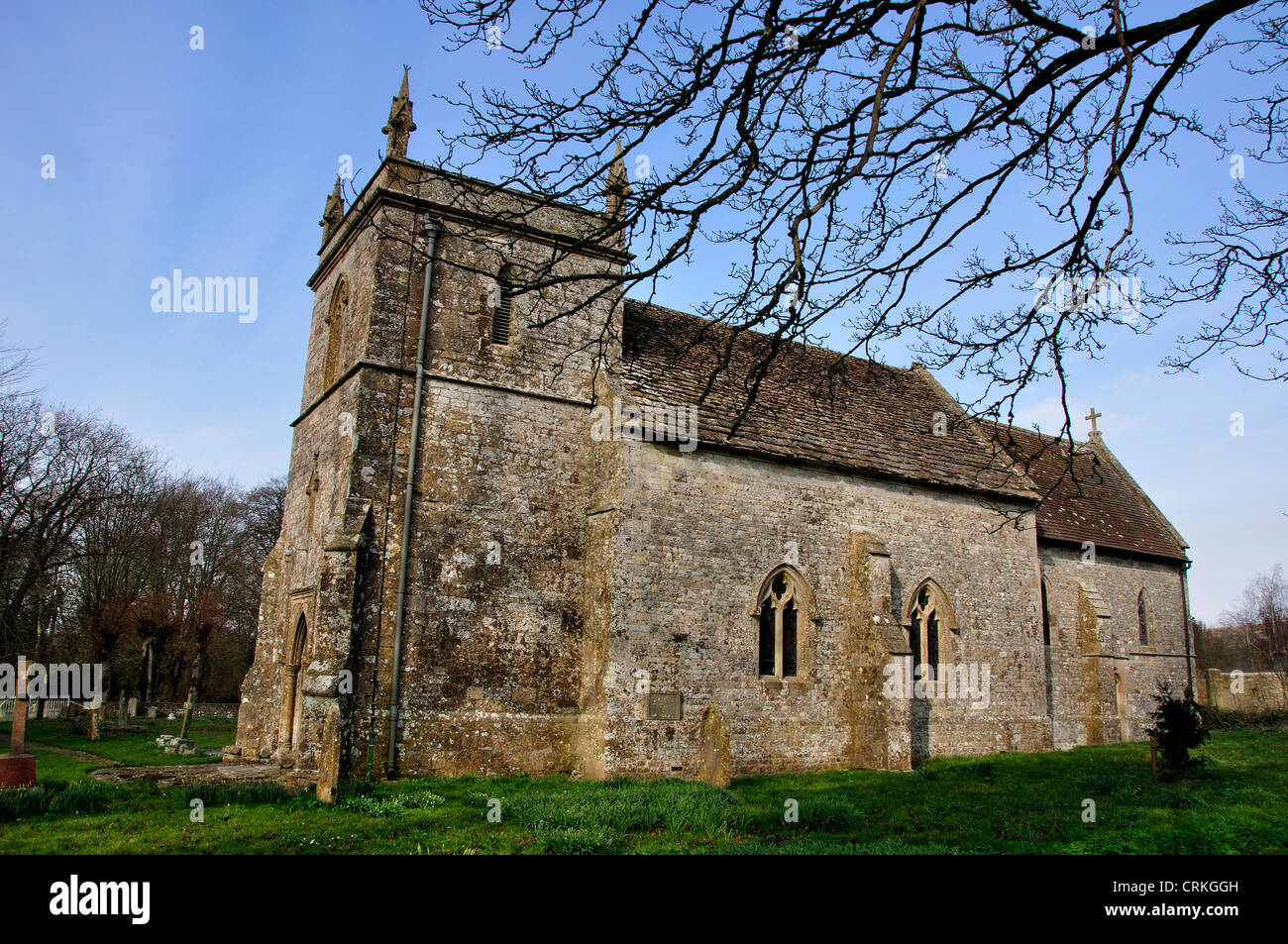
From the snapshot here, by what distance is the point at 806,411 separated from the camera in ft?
60.3

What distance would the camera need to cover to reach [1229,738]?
68.9ft

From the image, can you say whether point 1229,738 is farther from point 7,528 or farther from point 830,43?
point 7,528

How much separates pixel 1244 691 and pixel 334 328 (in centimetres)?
3407

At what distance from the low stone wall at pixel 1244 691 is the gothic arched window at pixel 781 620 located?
20848 millimetres

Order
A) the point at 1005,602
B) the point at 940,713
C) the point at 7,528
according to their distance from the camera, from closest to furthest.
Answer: the point at 940,713 < the point at 1005,602 < the point at 7,528

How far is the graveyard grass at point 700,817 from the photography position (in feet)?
25.9

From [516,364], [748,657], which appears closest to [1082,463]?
[748,657]

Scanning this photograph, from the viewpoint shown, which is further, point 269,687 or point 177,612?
point 177,612

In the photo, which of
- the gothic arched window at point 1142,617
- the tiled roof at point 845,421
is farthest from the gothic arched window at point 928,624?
the gothic arched window at point 1142,617

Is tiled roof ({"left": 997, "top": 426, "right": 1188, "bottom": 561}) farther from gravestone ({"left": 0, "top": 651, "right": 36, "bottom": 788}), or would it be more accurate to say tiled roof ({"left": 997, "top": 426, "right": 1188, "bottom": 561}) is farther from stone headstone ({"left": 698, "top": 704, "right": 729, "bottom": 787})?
gravestone ({"left": 0, "top": 651, "right": 36, "bottom": 788})

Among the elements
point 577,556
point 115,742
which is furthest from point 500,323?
point 115,742

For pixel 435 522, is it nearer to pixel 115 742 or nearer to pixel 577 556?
pixel 577 556

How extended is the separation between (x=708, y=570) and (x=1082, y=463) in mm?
17888

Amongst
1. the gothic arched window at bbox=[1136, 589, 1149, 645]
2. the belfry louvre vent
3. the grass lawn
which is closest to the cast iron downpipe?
the belfry louvre vent
